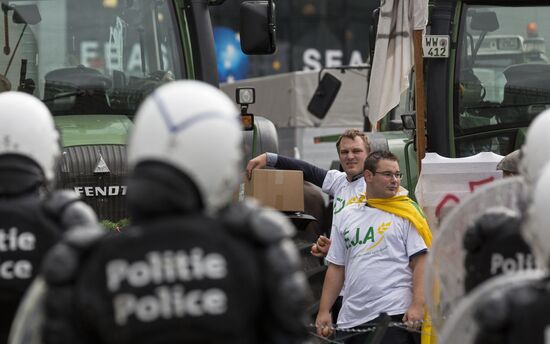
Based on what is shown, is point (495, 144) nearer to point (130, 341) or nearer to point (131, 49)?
point (131, 49)

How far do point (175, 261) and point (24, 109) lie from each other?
5.58 ft

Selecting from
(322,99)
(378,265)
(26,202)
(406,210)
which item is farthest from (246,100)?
(322,99)

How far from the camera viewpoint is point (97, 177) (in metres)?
8.95

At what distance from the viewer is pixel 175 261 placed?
386 centimetres

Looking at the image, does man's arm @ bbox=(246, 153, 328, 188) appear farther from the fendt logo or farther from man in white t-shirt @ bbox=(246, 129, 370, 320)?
the fendt logo

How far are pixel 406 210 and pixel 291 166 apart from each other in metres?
1.63

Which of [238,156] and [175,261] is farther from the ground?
[238,156]

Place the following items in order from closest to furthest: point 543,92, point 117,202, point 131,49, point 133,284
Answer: point 133,284 < point 117,202 < point 131,49 < point 543,92

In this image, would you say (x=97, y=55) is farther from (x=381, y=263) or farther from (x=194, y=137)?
(x=194, y=137)

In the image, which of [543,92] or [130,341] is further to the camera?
[543,92]

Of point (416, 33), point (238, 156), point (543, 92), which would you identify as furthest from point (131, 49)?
point (238, 156)

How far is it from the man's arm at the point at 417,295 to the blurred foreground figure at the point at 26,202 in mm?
3026

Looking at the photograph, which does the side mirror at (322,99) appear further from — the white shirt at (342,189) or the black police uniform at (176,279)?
the black police uniform at (176,279)

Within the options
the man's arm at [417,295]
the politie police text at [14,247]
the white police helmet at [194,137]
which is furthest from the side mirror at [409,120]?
the white police helmet at [194,137]
